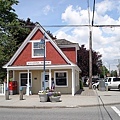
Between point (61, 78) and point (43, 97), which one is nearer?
point (43, 97)

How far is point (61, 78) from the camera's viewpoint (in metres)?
29.0

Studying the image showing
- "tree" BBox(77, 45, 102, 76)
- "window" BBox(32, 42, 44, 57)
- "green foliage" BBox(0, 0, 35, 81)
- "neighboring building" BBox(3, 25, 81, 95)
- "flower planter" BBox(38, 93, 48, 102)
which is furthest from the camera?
"tree" BBox(77, 45, 102, 76)

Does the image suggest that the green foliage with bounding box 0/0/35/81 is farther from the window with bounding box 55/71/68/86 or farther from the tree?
the tree

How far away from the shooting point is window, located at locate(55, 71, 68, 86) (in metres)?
29.0

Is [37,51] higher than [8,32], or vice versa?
[8,32]

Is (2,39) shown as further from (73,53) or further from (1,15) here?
(73,53)

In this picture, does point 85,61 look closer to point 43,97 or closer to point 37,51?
point 37,51

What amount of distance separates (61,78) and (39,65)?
283 cm

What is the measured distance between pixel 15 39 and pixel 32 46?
49.8 feet

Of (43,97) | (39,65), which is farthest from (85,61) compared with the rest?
(43,97)

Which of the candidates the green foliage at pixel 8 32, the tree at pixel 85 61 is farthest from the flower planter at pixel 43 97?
the tree at pixel 85 61

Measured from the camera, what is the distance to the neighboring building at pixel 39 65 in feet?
91.6

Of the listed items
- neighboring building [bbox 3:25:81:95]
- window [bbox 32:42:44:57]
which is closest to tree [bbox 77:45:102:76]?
neighboring building [bbox 3:25:81:95]

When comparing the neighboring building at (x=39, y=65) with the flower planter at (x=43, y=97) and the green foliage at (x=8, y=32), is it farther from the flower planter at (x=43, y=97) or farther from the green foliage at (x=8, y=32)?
the green foliage at (x=8, y=32)
